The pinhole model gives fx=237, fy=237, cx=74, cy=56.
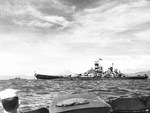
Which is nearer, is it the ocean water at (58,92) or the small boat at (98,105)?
the small boat at (98,105)

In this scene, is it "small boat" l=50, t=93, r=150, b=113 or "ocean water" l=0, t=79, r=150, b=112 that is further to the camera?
"ocean water" l=0, t=79, r=150, b=112

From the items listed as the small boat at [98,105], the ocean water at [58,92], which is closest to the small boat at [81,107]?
the small boat at [98,105]

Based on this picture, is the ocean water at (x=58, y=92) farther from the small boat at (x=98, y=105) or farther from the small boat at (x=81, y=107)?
the small boat at (x=81, y=107)

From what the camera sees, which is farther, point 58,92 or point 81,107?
point 58,92

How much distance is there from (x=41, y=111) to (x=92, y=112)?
5.30 ft

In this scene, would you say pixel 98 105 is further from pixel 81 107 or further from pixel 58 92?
pixel 58 92

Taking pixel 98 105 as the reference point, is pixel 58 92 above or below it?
below

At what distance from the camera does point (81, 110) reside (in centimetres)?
728

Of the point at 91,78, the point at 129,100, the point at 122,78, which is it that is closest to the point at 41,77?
the point at 91,78

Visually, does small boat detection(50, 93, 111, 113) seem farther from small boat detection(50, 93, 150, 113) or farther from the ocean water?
the ocean water

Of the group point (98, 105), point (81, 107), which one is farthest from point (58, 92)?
point (81, 107)

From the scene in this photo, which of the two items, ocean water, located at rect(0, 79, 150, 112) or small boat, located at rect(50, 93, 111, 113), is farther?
ocean water, located at rect(0, 79, 150, 112)

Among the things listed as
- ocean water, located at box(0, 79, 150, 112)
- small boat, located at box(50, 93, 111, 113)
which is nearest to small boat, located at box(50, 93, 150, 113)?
small boat, located at box(50, 93, 111, 113)

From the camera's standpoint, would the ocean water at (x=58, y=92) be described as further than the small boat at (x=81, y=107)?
Yes
